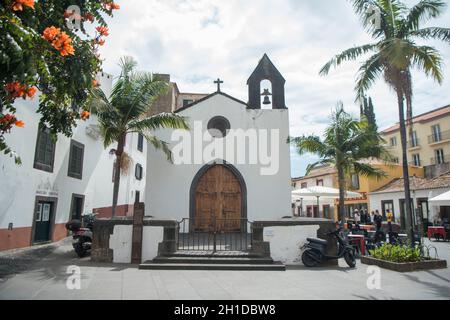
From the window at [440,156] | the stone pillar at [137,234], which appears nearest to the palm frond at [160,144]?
the stone pillar at [137,234]

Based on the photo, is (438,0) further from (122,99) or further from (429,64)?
(122,99)

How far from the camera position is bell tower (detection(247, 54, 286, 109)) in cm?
1463

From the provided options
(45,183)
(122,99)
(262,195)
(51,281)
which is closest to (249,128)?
(262,195)

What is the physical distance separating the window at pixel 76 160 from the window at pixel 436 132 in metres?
35.4

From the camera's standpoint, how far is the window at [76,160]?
14.6 metres

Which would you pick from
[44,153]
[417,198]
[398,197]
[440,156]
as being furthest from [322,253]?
[440,156]

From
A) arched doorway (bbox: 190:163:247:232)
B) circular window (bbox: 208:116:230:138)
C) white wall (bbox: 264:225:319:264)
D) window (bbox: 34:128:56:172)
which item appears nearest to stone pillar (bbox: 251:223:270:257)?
white wall (bbox: 264:225:319:264)

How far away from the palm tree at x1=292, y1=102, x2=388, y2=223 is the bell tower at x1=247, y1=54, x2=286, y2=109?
2241mm

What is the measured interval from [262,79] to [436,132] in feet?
95.2

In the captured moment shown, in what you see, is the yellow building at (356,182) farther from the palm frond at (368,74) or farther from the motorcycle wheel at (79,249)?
the motorcycle wheel at (79,249)

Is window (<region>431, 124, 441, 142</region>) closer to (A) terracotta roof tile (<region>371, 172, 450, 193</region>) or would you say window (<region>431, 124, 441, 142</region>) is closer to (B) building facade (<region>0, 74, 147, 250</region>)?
(A) terracotta roof tile (<region>371, 172, 450, 193</region>)

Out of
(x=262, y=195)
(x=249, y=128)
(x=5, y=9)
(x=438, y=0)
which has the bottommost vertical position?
(x=262, y=195)
